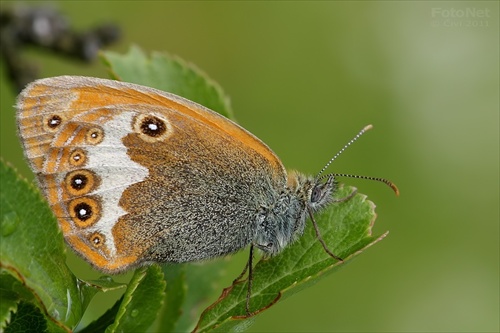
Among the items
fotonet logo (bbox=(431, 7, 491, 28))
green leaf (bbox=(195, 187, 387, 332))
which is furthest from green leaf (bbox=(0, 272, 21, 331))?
fotonet logo (bbox=(431, 7, 491, 28))

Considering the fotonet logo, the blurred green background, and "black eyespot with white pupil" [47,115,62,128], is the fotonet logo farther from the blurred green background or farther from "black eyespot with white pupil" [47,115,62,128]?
"black eyespot with white pupil" [47,115,62,128]

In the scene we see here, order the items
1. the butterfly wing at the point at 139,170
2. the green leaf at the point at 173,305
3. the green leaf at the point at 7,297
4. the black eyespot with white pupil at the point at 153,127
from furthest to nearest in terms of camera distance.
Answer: the black eyespot with white pupil at the point at 153,127 < the butterfly wing at the point at 139,170 < the green leaf at the point at 173,305 < the green leaf at the point at 7,297

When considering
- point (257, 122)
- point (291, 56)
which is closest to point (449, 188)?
point (257, 122)

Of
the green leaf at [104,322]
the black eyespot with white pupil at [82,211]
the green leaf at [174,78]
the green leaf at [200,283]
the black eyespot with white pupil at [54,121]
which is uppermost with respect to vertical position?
the green leaf at [174,78]

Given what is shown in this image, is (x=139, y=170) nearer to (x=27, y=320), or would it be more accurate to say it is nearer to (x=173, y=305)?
(x=173, y=305)

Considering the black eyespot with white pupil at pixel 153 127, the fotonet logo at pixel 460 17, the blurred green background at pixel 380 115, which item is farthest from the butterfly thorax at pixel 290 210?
the fotonet logo at pixel 460 17

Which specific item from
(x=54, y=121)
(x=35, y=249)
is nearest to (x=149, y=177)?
(x=54, y=121)

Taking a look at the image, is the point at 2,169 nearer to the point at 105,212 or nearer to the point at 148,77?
the point at 105,212

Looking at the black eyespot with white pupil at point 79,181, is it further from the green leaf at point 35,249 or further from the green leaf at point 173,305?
the green leaf at point 35,249
